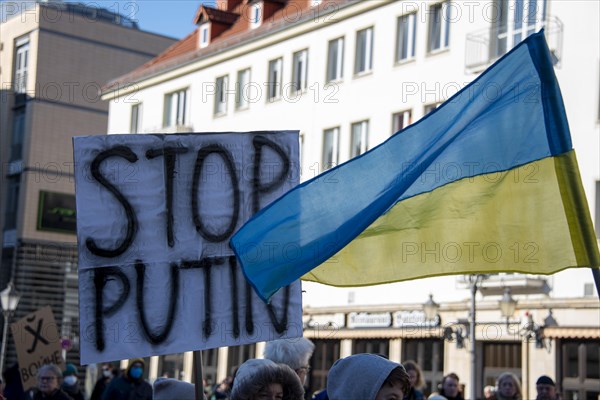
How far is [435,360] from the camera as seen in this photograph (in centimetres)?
3331

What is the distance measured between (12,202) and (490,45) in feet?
92.7

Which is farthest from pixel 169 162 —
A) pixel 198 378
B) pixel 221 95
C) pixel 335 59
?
pixel 221 95

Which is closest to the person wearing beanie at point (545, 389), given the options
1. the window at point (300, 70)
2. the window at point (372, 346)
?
the window at point (372, 346)

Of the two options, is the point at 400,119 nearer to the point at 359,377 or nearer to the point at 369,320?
the point at 369,320

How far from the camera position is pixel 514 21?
100 feet

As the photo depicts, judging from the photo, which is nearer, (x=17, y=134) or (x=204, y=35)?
(x=204, y=35)

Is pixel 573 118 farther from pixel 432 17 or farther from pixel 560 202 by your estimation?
pixel 560 202

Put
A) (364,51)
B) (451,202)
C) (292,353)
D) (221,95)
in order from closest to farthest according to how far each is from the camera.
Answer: (451,202)
(292,353)
(364,51)
(221,95)

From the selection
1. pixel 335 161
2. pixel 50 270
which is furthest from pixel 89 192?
pixel 50 270

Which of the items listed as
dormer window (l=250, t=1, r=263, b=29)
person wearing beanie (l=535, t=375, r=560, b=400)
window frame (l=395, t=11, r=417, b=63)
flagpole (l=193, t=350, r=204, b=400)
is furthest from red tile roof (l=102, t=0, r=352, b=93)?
flagpole (l=193, t=350, r=204, b=400)

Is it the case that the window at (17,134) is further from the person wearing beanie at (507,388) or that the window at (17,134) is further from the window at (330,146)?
the person wearing beanie at (507,388)

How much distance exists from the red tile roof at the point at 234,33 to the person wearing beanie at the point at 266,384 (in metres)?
30.3

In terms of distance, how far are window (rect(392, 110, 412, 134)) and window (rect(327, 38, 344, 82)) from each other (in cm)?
321

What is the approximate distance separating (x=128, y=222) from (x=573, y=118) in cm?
2250
